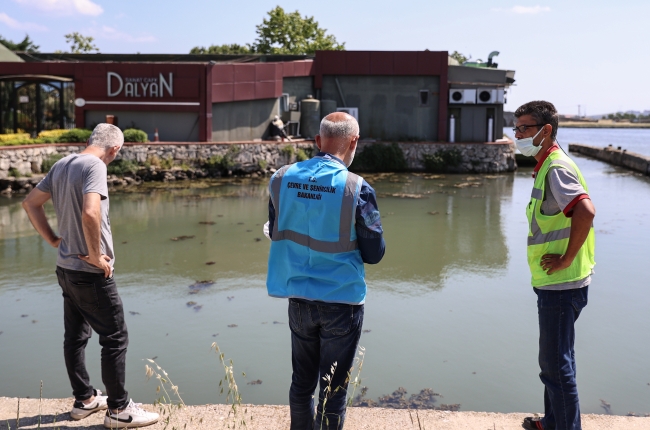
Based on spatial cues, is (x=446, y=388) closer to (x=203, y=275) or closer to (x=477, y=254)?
(x=203, y=275)

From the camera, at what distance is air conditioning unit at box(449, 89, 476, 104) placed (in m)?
28.8

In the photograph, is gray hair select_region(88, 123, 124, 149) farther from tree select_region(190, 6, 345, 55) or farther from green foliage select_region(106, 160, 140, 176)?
tree select_region(190, 6, 345, 55)

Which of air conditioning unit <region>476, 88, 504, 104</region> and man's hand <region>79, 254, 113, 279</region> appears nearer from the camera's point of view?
man's hand <region>79, 254, 113, 279</region>

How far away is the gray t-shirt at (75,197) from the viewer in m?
4.05

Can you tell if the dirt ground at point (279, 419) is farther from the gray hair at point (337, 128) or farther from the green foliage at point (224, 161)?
the green foliage at point (224, 161)

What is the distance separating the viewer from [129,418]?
13.6ft

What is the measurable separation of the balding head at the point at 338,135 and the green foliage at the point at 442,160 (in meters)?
24.0

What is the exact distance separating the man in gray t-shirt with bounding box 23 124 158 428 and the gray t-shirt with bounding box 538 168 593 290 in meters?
2.42

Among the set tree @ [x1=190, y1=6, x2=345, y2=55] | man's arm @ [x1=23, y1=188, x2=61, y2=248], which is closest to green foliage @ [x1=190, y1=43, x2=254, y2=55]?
tree @ [x1=190, y1=6, x2=345, y2=55]

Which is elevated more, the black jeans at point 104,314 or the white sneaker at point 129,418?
the black jeans at point 104,314

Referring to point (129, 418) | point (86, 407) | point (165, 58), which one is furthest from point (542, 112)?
point (165, 58)

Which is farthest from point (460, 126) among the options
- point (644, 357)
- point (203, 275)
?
point (644, 357)

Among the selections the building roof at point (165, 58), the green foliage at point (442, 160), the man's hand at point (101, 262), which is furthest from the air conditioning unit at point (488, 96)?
the man's hand at point (101, 262)

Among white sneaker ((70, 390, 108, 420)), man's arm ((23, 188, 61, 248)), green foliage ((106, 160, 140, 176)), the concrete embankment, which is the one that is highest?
man's arm ((23, 188, 61, 248))
